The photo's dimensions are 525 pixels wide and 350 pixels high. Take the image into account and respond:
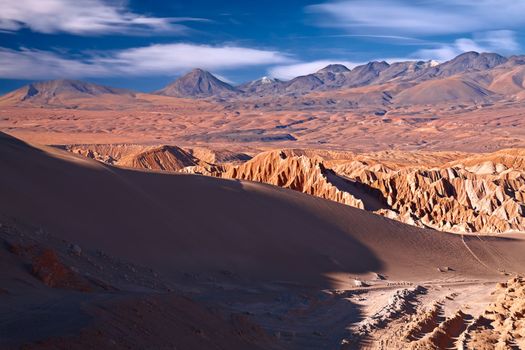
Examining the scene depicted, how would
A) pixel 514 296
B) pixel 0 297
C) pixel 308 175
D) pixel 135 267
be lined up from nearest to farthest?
pixel 0 297 → pixel 135 267 → pixel 514 296 → pixel 308 175

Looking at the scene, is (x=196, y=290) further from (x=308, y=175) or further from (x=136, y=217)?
(x=308, y=175)

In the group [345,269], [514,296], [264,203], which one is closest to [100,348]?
[514,296]

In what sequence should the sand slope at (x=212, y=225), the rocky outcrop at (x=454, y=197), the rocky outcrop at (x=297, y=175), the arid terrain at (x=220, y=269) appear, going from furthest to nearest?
the rocky outcrop at (x=454, y=197) → the rocky outcrop at (x=297, y=175) → the sand slope at (x=212, y=225) → the arid terrain at (x=220, y=269)

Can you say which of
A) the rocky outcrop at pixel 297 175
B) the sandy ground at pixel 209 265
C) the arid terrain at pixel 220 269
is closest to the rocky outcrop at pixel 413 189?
the rocky outcrop at pixel 297 175

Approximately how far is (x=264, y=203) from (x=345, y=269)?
216 inches

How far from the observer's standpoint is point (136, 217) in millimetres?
24422

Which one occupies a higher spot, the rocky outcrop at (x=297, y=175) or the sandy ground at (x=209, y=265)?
the rocky outcrop at (x=297, y=175)

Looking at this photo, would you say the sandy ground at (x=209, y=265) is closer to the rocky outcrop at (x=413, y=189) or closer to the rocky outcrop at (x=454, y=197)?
the rocky outcrop at (x=454, y=197)

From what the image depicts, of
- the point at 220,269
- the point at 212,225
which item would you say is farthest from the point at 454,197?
the point at 220,269

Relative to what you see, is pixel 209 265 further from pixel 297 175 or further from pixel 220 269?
pixel 297 175

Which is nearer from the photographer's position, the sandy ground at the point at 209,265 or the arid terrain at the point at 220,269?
the sandy ground at the point at 209,265

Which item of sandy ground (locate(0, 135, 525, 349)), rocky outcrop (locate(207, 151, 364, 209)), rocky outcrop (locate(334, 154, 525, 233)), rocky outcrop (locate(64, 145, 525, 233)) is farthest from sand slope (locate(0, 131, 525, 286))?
rocky outcrop (locate(207, 151, 364, 209))

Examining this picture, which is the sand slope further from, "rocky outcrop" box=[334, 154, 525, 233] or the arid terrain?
"rocky outcrop" box=[334, 154, 525, 233]

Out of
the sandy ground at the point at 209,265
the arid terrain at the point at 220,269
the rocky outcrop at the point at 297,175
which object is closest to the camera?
the sandy ground at the point at 209,265
